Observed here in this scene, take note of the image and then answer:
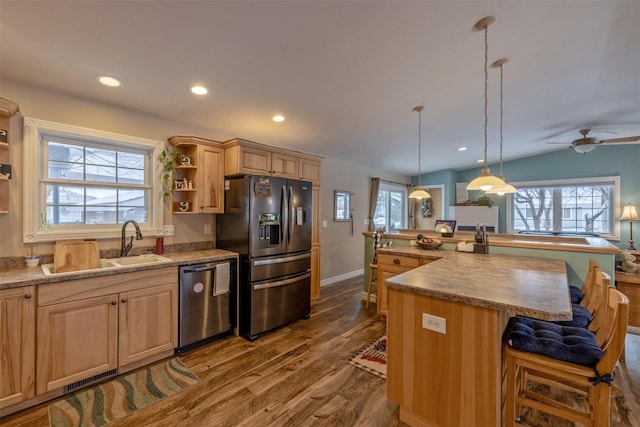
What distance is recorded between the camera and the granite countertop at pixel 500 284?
4.54 feet

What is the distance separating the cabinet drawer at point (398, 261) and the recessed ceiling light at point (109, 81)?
3.00 meters

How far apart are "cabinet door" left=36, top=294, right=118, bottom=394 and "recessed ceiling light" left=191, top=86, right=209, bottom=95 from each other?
1.84 metres

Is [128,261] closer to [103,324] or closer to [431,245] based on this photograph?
[103,324]

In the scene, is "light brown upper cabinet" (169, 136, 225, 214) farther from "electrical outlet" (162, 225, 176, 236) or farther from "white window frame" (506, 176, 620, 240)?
"white window frame" (506, 176, 620, 240)

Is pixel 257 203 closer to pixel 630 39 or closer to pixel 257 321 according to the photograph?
pixel 257 321

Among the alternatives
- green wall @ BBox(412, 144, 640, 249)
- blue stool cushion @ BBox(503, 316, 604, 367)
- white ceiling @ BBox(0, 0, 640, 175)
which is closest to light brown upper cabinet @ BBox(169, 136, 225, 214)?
white ceiling @ BBox(0, 0, 640, 175)

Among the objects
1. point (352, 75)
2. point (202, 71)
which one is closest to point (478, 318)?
point (352, 75)

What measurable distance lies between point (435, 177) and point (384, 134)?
3.99 metres

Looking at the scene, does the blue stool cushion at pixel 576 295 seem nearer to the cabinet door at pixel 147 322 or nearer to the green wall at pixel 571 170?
the cabinet door at pixel 147 322

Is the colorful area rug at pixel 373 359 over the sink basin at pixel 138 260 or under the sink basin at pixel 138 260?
under

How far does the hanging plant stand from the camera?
3.04 metres

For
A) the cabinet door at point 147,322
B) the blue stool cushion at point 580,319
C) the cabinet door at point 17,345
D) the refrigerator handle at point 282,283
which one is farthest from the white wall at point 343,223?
the cabinet door at point 17,345

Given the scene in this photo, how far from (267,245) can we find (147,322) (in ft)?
4.18

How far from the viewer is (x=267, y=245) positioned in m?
3.08
